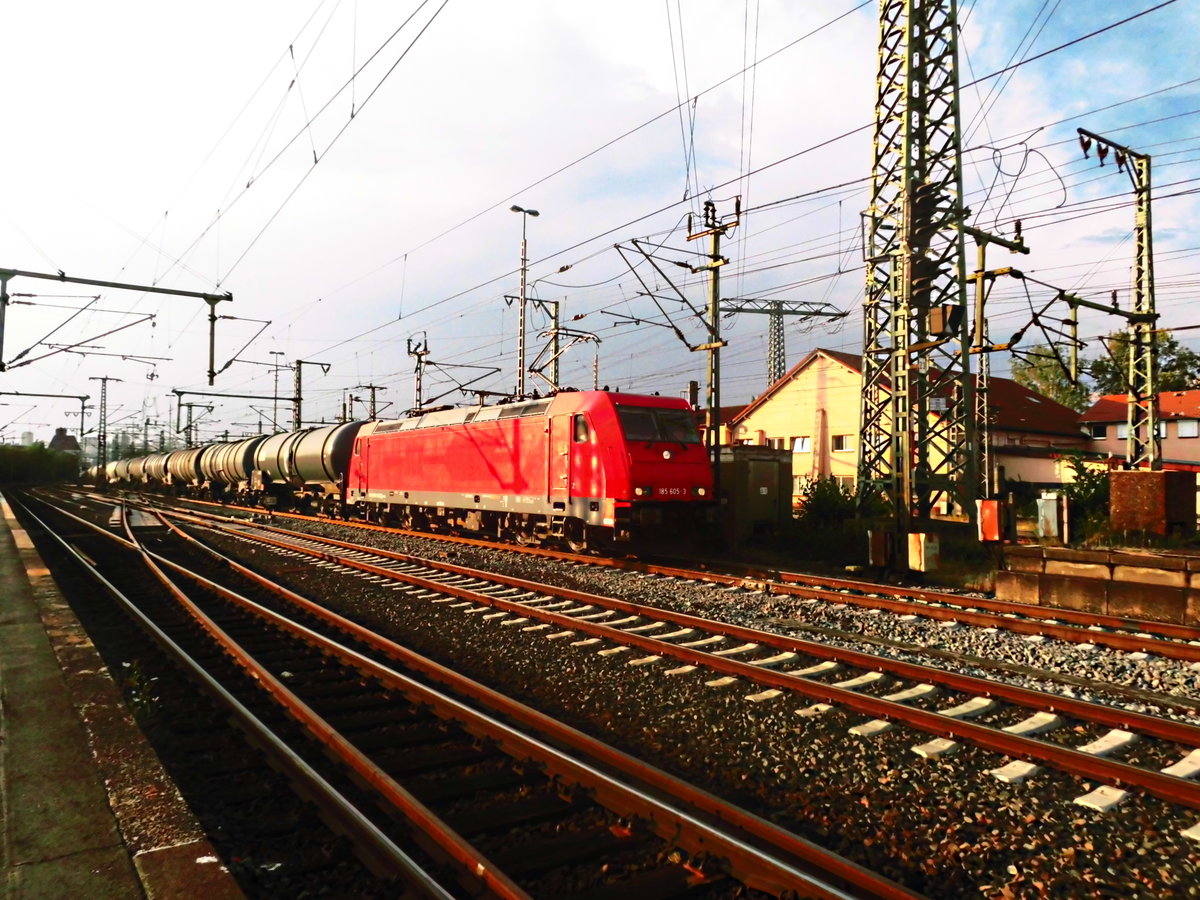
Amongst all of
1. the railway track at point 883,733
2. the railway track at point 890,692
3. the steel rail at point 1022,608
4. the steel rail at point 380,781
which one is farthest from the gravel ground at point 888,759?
the steel rail at point 380,781

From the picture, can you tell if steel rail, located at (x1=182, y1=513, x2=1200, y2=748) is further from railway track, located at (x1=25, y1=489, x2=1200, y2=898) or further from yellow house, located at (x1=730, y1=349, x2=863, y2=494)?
yellow house, located at (x1=730, y1=349, x2=863, y2=494)

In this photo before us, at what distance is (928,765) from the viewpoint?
484 cm

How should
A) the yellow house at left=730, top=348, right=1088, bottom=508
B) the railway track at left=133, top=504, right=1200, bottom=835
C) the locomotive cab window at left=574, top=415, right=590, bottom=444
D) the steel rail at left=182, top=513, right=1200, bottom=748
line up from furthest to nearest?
the yellow house at left=730, top=348, right=1088, bottom=508 → the locomotive cab window at left=574, top=415, right=590, bottom=444 → the steel rail at left=182, top=513, right=1200, bottom=748 → the railway track at left=133, top=504, right=1200, bottom=835

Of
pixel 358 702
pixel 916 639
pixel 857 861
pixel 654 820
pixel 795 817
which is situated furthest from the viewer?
pixel 916 639

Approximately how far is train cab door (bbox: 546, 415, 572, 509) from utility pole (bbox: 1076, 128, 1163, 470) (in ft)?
41.5

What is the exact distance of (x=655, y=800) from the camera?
3900 millimetres

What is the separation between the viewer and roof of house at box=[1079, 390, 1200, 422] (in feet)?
129

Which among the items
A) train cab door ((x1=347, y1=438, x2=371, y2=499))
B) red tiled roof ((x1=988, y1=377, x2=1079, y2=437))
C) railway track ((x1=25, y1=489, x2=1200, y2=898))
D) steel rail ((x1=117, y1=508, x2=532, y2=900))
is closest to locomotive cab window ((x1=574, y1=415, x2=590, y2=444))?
railway track ((x1=25, y1=489, x2=1200, y2=898))

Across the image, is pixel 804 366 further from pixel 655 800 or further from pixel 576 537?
pixel 655 800

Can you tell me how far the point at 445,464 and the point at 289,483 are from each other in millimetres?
13025

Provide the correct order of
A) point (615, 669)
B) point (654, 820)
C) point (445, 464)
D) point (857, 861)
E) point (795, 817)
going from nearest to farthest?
1. point (857, 861)
2. point (654, 820)
3. point (795, 817)
4. point (615, 669)
5. point (445, 464)

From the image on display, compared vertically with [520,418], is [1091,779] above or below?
below

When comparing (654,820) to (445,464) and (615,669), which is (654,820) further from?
(445,464)

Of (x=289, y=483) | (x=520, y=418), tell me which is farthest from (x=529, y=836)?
(x=289, y=483)
